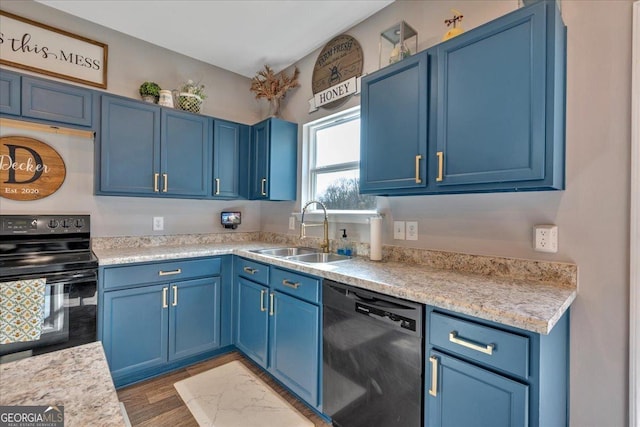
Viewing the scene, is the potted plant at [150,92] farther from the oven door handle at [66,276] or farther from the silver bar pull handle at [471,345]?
the silver bar pull handle at [471,345]

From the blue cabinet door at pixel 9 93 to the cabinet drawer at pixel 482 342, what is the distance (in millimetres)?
2750

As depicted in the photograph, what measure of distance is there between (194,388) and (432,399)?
1.68m

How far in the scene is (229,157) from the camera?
291 cm

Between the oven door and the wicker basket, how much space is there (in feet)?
5.04

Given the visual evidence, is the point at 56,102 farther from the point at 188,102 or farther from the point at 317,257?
the point at 317,257

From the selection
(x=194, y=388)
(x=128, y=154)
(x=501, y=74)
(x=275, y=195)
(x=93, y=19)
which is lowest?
(x=194, y=388)

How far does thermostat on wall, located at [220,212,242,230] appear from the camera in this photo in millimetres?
3113

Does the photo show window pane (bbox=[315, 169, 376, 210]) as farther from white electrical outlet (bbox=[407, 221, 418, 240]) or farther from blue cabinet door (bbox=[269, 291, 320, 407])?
blue cabinet door (bbox=[269, 291, 320, 407])

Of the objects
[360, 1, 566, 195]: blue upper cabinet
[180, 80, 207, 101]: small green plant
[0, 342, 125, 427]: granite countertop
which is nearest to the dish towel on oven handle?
[0, 342, 125, 427]: granite countertop

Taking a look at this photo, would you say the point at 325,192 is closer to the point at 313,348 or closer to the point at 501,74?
the point at 313,348

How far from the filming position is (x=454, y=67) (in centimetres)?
148

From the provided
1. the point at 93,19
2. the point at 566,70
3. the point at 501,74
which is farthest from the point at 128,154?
the point at 566,70

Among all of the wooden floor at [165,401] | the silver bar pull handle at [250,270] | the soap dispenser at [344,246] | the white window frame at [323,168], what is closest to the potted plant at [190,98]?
the white window frame at [323,168]

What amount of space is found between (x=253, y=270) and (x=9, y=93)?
1.94 m
